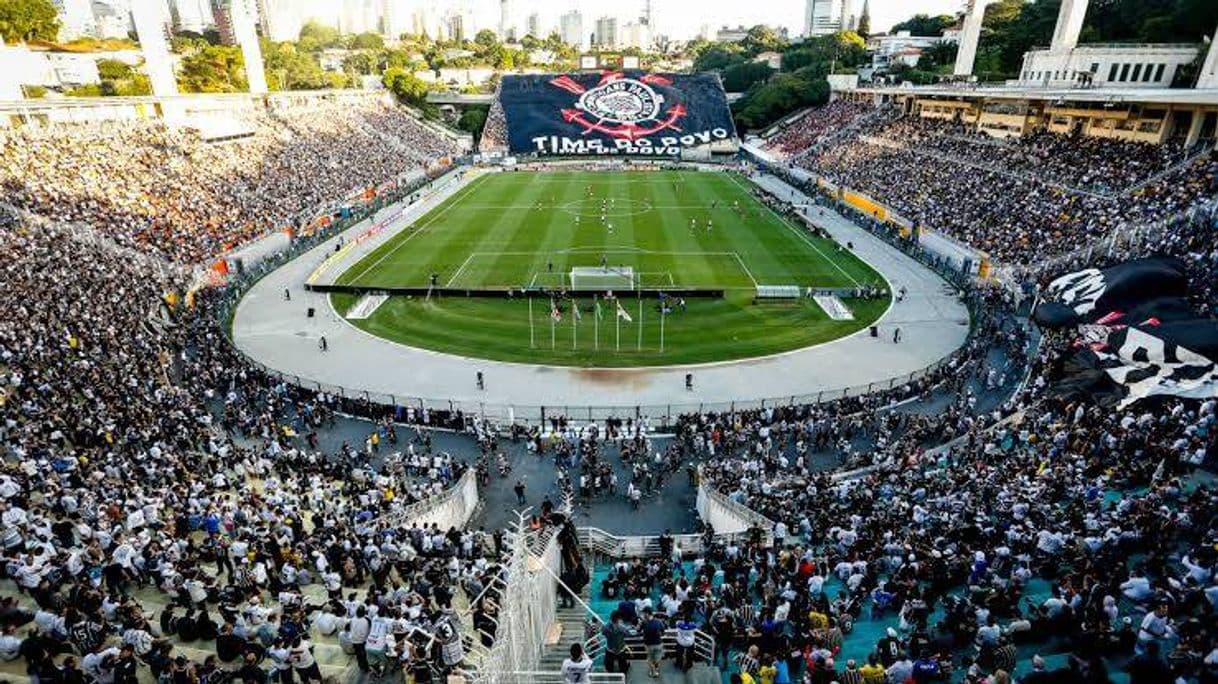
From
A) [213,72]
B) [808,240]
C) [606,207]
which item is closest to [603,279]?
[808,240]

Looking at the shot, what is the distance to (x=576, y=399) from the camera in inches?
1099

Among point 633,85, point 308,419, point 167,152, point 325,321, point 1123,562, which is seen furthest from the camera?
point 633,85

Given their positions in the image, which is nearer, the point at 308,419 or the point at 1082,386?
the point at 1082,386

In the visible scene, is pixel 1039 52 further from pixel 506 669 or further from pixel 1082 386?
pixel 506 669

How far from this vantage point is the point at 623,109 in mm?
98625

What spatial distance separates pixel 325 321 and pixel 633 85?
75.0 m

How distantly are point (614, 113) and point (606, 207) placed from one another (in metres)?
39.0

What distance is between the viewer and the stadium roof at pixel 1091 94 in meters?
40.3

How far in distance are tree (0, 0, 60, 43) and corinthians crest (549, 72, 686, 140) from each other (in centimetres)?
6331

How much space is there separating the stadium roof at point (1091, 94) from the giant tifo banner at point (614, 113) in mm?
32368

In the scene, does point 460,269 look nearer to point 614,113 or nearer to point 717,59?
point 614,113

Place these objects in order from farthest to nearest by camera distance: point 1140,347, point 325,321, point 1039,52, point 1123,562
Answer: point 1039,52
point 325,321
point 1140,347
point 1123,562

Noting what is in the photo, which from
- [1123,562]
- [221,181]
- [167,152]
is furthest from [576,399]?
[167,152]

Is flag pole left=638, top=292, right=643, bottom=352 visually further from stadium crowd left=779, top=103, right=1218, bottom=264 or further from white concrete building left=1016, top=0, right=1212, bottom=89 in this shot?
white concrete building left=1016, top=0, right=1212, bottom=89
